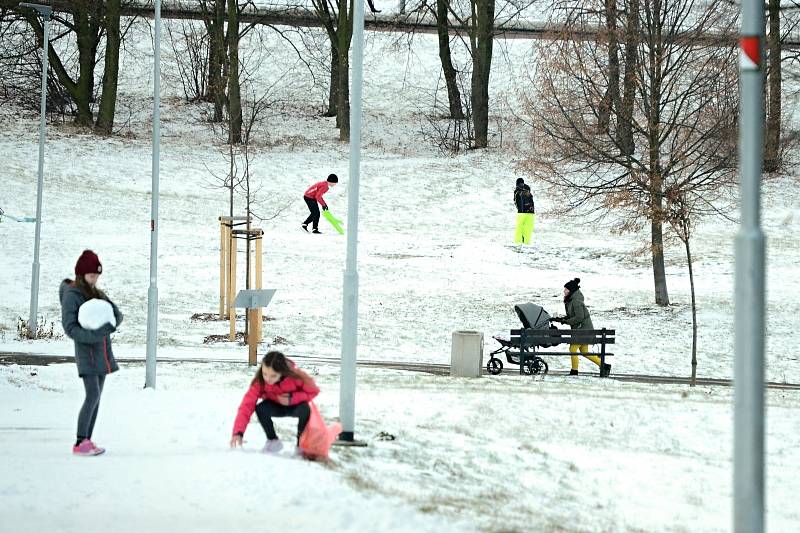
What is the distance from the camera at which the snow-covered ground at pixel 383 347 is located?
8773 millimetres

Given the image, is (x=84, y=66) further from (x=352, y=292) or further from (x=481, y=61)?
(x=352, y=292)

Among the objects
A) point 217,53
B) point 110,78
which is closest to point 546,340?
point 217,53

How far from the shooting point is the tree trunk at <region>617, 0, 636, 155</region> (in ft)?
84.2

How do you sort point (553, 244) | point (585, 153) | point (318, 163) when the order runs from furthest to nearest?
point (318, 163), point (553, 244), point (585, 153)

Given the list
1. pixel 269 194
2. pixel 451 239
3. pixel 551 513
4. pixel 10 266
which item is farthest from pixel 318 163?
pixel 551 513

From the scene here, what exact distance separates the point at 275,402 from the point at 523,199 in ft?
78.3

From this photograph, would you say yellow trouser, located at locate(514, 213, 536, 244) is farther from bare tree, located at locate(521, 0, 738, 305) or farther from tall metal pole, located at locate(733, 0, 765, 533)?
tall metal pole, located at locate(733, 0, 765, 533)

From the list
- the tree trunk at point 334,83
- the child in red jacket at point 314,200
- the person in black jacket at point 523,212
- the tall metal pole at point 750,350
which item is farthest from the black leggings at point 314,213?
the tall metal pole at point 750,350

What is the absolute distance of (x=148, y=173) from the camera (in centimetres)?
4066

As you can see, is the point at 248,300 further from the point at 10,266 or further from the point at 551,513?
Answer: the point at 10,266

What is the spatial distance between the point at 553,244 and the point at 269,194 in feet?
35.3

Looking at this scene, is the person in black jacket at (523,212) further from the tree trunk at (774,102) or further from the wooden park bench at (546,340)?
the wooden park bench at (546,340)

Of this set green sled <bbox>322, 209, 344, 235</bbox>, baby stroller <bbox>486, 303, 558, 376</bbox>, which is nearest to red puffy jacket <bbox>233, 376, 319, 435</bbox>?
baby stroller <bbox>486, 303, 558, 376</bbox>

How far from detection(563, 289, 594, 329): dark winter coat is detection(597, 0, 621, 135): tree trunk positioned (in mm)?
6895
